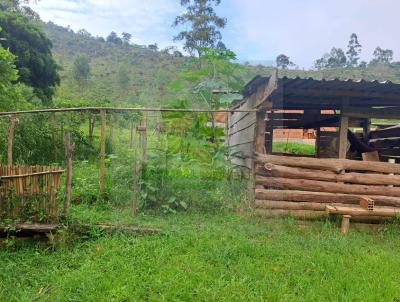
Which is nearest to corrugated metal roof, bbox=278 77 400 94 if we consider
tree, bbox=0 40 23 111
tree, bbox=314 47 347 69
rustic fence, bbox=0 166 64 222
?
rustic fence, bbox=0 166 64 222

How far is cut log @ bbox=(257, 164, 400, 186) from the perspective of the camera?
18.6ft

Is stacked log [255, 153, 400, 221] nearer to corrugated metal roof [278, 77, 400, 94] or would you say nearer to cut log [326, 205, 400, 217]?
cut log [326, 205, 400, 217]

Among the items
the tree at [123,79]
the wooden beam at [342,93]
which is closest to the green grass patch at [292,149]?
the wooden beam at [342,93]

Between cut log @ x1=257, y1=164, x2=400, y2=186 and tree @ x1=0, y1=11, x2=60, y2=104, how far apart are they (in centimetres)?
1394

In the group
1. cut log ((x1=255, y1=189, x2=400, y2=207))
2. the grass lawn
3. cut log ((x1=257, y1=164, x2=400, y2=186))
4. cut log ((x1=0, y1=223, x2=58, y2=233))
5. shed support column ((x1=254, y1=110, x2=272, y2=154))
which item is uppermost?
shed support column ((x1=254, y1=110, x2=272, y2=154))

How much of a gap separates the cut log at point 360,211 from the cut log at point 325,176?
47 cm

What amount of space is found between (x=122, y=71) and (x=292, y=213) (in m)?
24.9

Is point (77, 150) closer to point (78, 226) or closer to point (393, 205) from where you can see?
point (78, 226)

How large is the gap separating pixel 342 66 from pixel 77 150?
35.8 meters

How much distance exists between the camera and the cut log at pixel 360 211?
526cm

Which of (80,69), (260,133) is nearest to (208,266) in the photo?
(260,133)

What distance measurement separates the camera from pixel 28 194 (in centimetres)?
471

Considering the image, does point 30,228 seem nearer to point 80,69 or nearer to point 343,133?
point 343,133

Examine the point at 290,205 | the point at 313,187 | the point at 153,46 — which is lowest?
the point at 290,205
